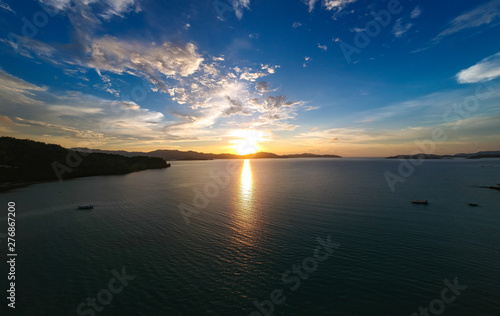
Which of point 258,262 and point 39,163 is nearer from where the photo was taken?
point 258,262

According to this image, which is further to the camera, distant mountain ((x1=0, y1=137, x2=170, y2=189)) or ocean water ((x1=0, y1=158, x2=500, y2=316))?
distant mountain ((x1=0, y1=137, x2=170, y2=189))

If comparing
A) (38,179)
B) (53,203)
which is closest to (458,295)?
(53,203)

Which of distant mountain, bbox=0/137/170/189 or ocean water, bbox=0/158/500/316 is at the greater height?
distant mountain, bbox=0/137/170/189

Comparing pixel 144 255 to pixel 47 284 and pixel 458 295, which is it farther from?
pixel 458 295

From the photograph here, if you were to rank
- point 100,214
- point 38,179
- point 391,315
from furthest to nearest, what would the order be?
1. point 38,179
2. point 100,214
3. point 391,315

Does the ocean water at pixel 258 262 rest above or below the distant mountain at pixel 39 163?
below

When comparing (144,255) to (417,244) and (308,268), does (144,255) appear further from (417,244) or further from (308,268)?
(417,244)

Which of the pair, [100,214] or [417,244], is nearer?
[417,244]

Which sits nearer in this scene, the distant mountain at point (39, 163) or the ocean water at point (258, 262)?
the ocean water at point (258, 262)

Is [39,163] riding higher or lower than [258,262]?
higher

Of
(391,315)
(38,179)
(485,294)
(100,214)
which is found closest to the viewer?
(391,315)
